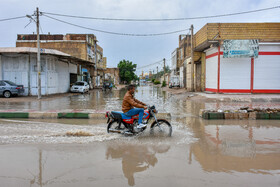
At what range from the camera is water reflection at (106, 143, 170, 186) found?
13.9 ft

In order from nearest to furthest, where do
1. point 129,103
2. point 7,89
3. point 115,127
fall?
point 129,103
point 115,127
point 7,89

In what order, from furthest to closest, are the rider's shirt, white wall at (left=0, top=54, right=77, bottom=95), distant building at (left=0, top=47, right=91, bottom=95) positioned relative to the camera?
white wall at (left=0, top=54, right=77, bottom=95) → distant building at (left=0, top=47, right=91, bottom=95) → the rider's shirt

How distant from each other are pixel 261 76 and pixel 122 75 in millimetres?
57095

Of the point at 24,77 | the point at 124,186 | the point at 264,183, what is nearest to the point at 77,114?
the point at 124,186

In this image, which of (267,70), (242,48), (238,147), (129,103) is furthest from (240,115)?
(267,70)

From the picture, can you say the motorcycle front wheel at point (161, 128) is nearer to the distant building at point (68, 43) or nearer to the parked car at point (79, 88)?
the parked car at point (79, 88)

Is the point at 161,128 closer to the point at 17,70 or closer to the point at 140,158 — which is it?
the point at 140,158

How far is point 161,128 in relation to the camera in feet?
22.4

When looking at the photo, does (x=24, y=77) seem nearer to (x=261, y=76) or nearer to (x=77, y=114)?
(x=77, y=114)

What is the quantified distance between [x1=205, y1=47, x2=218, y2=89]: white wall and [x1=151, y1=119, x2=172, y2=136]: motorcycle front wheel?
15.3m

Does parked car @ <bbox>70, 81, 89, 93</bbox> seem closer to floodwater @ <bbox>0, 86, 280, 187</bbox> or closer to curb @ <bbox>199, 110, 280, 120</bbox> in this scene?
curb @ <bbox>199, 110, 280, 120</bbox>

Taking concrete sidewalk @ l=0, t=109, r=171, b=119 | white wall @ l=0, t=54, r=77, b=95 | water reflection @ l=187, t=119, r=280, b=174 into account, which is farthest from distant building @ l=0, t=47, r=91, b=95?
water reflection @ l=187, t=119, r=280, b=174

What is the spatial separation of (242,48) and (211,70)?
11.9ft

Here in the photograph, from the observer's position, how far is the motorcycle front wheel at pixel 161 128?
6736mm
